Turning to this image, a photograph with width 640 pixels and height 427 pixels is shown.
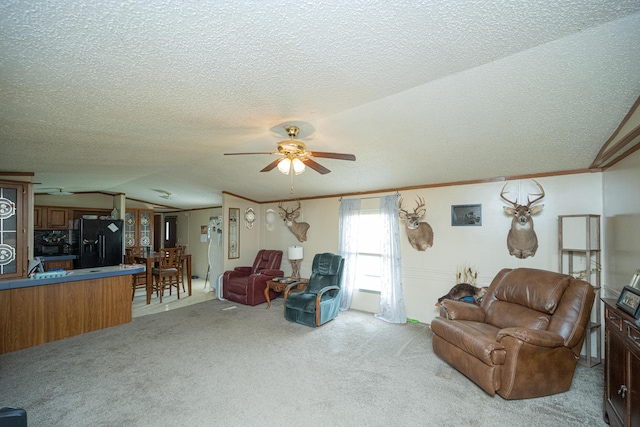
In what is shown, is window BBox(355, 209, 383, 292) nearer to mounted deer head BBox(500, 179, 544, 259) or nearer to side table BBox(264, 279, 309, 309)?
side table BBox(264, 279, 309, 309)

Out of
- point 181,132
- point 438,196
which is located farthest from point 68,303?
point 438,196

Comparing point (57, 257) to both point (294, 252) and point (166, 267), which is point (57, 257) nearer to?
point (166, 267)

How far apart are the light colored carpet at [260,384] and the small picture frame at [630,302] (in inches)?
40.8

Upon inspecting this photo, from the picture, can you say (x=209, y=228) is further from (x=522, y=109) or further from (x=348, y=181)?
(x=522, y=109)

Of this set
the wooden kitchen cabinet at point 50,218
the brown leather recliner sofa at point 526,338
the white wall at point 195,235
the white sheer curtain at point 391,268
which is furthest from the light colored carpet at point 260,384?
the wooden kitchen cabinet at point 50,218

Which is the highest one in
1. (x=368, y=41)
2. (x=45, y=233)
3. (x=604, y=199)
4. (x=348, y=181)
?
(x=368, y=41)

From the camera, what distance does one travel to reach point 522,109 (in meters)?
2.24

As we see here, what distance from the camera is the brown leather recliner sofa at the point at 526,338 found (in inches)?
95.0

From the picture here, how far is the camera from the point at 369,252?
17.3 feet

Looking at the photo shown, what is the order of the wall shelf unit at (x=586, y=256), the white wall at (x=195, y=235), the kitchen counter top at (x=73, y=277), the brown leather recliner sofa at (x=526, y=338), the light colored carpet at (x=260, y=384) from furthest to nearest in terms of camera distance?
the white wall at (x=195, y=235) < the kitchen counter top at (x=73, y=277) < the wall shelf unit at (x=586, y=256) < the brown leather recliner sofa at (x=526, y=338) < the light colored carpet at (x=260, y=384)

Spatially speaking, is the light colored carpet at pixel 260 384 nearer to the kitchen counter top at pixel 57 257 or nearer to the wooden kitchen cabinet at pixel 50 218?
the kitchen counter top at pixel 57 257

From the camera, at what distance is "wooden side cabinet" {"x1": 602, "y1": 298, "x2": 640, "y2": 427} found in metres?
1.66

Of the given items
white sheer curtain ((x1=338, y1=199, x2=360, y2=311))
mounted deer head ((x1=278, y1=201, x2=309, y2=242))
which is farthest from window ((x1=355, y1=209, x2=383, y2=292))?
mounted deer head ((x1=278, y1=201, x2=309, y2=242))

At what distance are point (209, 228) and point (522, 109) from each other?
7.71 meters
